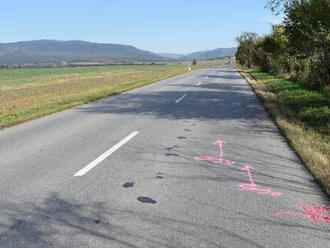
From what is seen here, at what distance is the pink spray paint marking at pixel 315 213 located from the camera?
455cm

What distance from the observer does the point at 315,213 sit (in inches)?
185

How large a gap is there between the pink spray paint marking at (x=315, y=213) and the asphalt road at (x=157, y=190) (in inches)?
0.4

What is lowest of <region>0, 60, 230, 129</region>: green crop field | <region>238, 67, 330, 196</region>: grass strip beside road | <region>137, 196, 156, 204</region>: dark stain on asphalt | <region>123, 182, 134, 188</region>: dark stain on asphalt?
<region>0, 60, 230, 129</region>: green crop field

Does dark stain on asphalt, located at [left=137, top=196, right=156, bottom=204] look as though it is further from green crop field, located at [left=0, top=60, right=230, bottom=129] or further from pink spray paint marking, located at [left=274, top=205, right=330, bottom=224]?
green crop field, located at [left=0, top=60, right=230, bottom=129]

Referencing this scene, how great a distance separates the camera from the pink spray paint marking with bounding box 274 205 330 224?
4.55 m

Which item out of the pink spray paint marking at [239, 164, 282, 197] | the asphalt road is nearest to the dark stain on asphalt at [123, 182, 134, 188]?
the asphalt road

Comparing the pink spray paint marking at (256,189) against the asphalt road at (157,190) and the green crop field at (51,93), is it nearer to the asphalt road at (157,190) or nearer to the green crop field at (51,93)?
the asphalt road at (157,190)

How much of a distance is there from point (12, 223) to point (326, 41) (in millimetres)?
11627

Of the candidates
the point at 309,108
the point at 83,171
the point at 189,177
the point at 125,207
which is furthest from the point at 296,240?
the point at 309,108

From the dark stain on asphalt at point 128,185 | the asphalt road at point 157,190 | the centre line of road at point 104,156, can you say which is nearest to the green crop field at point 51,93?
the centre line of road at point 104,156

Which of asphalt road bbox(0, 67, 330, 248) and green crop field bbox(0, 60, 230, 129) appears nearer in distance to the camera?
asphalt road bbox(0, 67, 330, 248)

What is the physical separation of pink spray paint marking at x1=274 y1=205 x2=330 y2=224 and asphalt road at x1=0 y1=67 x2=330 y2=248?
0.4 inches

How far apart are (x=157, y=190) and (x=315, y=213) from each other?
1.89 meters

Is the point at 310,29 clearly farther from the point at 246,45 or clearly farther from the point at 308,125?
the point at 246,45
